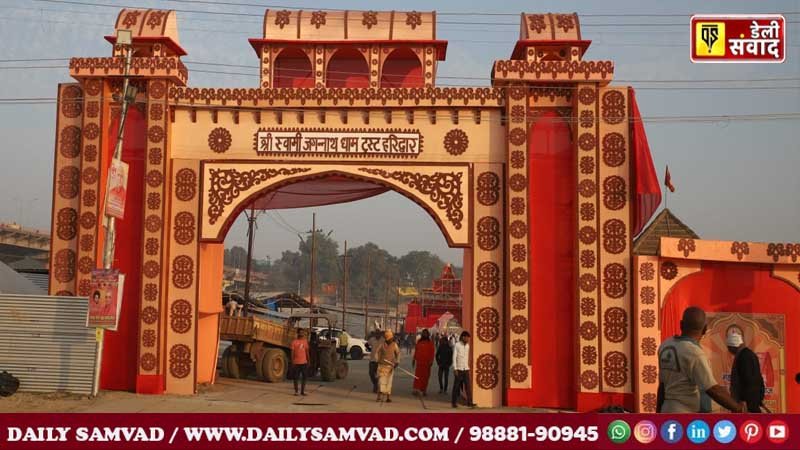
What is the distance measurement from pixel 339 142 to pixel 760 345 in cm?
855

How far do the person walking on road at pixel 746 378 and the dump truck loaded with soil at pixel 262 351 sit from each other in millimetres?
13612

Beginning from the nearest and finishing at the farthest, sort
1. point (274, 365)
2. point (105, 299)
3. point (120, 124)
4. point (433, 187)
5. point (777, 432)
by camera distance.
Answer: point (777, 432) → point (105, 299) → point (120, 124) → point (433, 187) → point (274, 365)

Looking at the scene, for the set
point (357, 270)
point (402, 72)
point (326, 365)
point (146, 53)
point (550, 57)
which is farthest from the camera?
point (357, 270)

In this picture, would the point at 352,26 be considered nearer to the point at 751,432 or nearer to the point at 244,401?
the point at 244,401

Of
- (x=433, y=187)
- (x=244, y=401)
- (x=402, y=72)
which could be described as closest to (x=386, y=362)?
(x=244, y=401)

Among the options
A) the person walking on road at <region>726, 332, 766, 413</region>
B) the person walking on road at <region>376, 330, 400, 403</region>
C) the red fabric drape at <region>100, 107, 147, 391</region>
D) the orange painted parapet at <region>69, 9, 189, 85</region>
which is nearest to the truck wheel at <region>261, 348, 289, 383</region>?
the red fabric drape at <region>100, 107, 147, 391</region>

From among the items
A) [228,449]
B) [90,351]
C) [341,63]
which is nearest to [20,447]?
[228,449]

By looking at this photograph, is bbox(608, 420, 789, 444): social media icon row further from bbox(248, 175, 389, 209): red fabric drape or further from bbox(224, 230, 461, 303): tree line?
bbox(224, 230, 461, 303): tree line

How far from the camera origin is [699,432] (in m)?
6.18

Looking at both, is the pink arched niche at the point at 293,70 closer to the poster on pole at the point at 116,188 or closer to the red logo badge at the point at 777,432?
the poster on pole at the point at 116,188

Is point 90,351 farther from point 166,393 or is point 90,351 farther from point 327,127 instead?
point 327,127

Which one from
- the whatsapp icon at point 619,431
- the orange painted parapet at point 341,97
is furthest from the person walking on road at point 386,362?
the whatsapp icon at point 619,431

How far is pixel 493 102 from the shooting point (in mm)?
17219

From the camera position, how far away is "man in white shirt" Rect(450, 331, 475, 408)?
16375 mm
